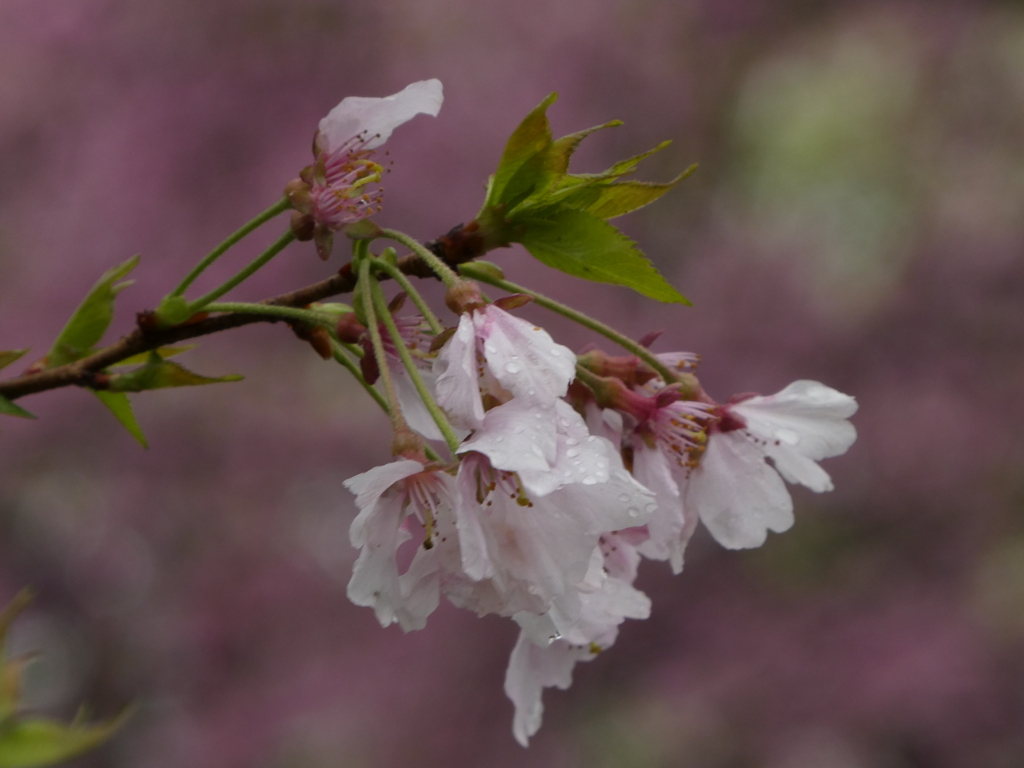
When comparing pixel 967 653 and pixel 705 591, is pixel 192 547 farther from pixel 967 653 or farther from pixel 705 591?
pixel 967 653

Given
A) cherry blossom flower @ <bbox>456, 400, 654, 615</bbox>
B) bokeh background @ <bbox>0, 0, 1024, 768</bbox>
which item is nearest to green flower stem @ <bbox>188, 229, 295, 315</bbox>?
cherry blossom flower @ <bbox>456, 400, 654, 615</bbox>

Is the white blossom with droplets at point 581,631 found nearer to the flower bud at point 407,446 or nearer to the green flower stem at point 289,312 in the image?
the flower bud at point 407,446

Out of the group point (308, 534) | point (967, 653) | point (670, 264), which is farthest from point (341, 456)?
point (967, 653)

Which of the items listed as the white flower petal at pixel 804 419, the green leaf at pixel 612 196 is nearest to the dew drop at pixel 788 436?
the white flower petal at pixel 804 419

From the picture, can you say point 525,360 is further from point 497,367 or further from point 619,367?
point 619,367

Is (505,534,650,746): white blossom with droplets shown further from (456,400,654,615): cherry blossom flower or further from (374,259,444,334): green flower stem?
(374,259,444,334): green flower stem

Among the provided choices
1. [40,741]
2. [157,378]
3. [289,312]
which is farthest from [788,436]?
[40,741]
